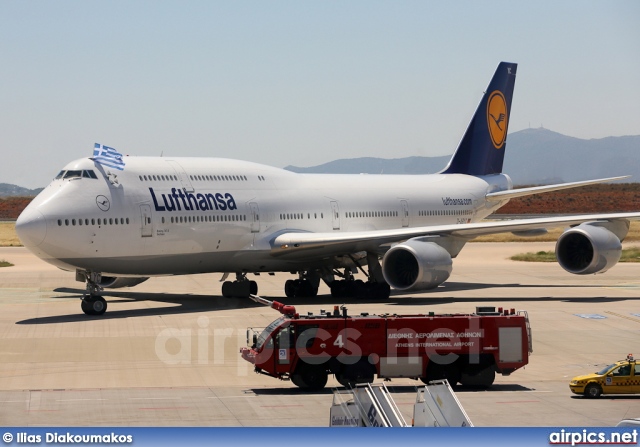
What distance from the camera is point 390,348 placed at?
2194 centimetres

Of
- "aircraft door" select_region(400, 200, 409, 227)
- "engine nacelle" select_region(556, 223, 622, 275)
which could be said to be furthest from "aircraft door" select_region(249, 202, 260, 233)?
"engine nacelle" select_region(556, 223, 622, 275)

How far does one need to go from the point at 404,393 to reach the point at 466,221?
26.1 m

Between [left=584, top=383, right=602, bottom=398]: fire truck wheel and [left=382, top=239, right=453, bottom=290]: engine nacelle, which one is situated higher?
[left=382, top=239, right=453, bottom=290]: engine nacelle

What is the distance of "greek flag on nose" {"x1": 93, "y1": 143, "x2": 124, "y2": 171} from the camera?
33.5m

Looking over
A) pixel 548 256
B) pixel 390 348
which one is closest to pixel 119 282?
pixel 390 348

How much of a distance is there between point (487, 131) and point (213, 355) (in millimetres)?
26673

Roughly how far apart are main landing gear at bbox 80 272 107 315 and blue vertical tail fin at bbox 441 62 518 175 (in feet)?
66.6

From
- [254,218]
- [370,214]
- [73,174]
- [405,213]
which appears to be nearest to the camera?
[73,174]

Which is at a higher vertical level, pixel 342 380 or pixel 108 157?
pixel 108 157

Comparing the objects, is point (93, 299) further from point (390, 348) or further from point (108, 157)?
point (390, 348)

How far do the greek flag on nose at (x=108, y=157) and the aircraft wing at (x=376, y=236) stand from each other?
6383 mm

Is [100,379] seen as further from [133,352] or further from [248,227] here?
[248,227]

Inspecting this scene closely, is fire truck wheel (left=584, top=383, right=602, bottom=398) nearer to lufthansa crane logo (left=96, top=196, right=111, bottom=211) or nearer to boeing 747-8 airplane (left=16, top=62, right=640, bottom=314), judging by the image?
boeing 747-8 airplane (left=16, top=62, right=640, bottom=314)
